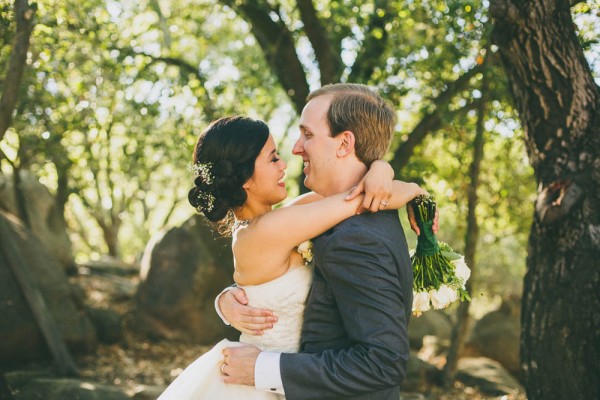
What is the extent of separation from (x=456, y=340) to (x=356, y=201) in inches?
270

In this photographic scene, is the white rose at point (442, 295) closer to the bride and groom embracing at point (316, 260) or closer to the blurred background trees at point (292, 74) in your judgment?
the bride and groom embracing at point (316, 260)

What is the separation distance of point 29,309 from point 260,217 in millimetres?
6719

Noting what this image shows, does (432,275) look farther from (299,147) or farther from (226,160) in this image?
(226,160)

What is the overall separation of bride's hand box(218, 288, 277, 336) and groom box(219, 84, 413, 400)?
0.02 meters

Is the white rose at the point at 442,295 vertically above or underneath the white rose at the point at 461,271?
underneath

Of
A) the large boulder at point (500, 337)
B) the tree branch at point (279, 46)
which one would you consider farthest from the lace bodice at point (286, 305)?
the large boulder at point (500, 337)

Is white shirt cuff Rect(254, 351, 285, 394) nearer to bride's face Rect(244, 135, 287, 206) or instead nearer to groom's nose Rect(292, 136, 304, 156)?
bride's face Rect(244, 135, 287, 206)

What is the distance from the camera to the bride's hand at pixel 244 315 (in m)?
2.95

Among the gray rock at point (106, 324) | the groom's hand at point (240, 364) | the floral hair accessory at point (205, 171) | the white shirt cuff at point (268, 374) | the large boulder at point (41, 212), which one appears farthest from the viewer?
the large boulder at point (41, 212)

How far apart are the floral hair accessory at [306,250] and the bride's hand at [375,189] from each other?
0.95ft

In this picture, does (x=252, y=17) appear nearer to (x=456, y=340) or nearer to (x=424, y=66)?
(x=424, y=66)

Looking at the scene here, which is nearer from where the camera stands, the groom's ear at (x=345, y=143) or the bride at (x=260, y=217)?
the bride at (x=260, y=217)

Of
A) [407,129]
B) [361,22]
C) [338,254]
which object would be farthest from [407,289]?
[407,129]

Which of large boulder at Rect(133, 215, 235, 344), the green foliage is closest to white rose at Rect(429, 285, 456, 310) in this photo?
the green foliage
